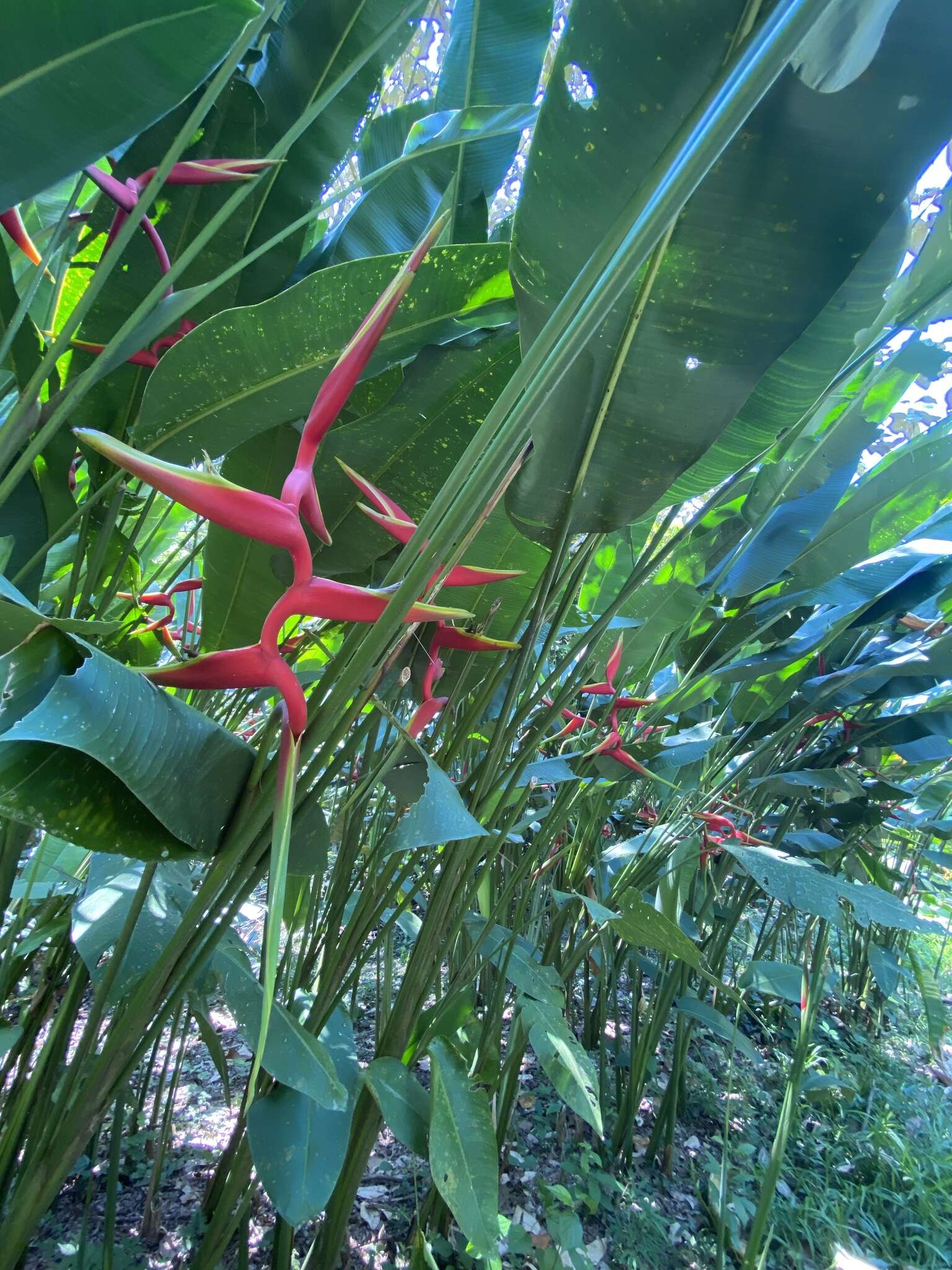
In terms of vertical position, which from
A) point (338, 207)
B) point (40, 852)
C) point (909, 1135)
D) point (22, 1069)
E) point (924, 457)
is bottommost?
point (909, 1135)

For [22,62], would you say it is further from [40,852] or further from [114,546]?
[40,852]

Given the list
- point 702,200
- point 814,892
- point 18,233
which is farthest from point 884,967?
point 18,233

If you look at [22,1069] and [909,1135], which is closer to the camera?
[22,1069]

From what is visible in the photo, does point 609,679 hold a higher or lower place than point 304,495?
higher

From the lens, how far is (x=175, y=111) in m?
0.57

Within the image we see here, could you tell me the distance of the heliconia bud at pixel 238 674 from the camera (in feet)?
1.00

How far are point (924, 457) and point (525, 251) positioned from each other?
32.9 inches

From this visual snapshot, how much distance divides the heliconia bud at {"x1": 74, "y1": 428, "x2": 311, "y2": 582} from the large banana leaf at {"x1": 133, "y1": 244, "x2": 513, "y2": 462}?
228 millimetres

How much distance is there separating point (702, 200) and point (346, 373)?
0.25m

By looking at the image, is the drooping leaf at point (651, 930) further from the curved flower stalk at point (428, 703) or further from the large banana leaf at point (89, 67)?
the large banana leaf at point (89, 67)

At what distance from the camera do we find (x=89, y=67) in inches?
14.6

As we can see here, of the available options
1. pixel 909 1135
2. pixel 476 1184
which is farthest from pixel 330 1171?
pixel 909 1135

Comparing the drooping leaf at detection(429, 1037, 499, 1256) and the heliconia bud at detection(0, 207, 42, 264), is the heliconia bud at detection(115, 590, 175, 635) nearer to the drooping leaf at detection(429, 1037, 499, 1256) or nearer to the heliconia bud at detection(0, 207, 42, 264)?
the heliconia bud at detection(0, 207, 42, 264)

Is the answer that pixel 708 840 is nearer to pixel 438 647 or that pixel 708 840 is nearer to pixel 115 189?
pixel 438 647
